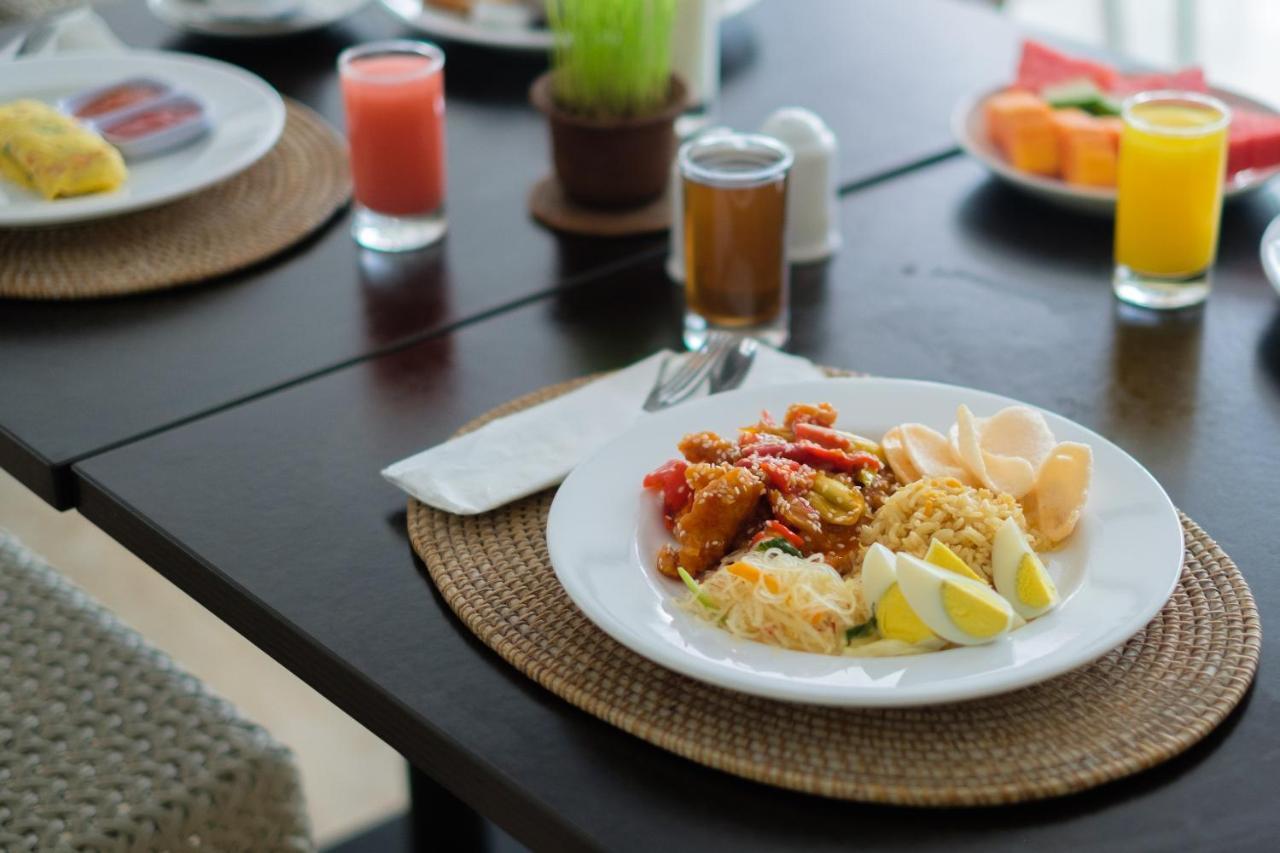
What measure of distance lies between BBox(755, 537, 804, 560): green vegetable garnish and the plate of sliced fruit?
786 mm

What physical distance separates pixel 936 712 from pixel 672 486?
276 millimetres

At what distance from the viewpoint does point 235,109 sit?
1.92m

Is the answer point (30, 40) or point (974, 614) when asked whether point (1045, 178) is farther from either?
point (30, 40)

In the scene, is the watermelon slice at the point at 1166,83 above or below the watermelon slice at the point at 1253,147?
above

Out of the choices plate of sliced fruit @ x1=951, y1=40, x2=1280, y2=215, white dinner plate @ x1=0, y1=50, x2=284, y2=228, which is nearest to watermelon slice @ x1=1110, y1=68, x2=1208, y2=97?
plate of sliced fruit @ x1=951, y1=40, x2=1280, y2=215

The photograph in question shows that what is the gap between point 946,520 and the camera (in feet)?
3.55

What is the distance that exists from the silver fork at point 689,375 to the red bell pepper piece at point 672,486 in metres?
0.18

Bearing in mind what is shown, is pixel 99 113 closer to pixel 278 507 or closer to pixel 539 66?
pixel 539 66

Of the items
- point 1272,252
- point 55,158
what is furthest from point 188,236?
point 1272,252

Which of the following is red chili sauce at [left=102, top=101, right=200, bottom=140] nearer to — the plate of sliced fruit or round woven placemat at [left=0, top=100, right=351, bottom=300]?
round woven placemat at [left=0, top=100, right=351, bottom=300]

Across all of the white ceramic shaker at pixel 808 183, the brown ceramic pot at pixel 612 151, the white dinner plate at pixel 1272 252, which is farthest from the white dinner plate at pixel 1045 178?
the brown ceramic pot at pixel 612 151

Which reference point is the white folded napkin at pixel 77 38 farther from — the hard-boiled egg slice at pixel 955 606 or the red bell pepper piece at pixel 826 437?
the hard-boiled egg slice at pixel 955 606

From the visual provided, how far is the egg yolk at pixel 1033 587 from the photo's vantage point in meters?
1.02

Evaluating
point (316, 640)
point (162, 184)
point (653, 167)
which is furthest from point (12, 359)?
point (653, 167)
